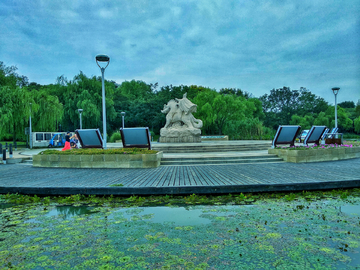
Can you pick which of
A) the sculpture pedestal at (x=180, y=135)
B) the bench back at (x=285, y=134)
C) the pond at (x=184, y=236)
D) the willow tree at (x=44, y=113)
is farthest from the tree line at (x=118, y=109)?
the pond at (x=184, y=236)

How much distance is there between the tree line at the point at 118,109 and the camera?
2502cm

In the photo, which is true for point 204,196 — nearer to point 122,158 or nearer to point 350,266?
point 350,266

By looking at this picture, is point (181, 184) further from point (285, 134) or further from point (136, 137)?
point (285, 134)

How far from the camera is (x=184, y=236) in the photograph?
12.8 feet

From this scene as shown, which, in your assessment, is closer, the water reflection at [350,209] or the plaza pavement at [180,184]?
the water reflection at [350,209]

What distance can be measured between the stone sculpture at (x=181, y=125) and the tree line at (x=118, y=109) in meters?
13.2

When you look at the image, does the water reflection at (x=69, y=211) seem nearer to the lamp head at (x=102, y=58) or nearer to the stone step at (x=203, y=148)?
the lamp head at (x=102, y=58)

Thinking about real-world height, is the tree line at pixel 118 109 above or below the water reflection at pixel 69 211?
above

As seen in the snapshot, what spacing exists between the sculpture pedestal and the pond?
15.1m

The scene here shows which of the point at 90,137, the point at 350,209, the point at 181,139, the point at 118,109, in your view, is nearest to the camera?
the point at 350,209

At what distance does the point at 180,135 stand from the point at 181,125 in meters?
1.13

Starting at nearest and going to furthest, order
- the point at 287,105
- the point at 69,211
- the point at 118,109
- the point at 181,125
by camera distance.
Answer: the point at 69,211
the point at 181,125
the point at 118,109
the point at 287,105

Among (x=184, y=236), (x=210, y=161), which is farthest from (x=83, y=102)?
(x=184, y=236)

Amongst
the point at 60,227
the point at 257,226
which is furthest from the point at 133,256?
the point at 257,226
